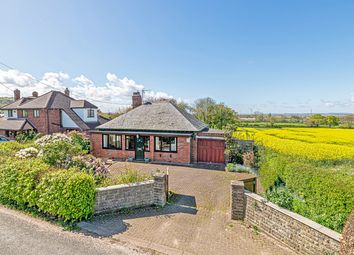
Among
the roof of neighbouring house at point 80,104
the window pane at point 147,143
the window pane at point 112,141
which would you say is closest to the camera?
the window pane at point 147,143

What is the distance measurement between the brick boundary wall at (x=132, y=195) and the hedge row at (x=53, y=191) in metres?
0.40

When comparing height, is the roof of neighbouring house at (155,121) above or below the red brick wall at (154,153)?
above

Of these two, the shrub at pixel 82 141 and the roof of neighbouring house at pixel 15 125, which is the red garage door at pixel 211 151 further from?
the roof of neighbouring house at pixel 15 125

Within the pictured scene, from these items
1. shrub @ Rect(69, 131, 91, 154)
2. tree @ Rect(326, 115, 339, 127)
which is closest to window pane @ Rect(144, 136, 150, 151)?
shrub @ Rect(69, 131, 91, 154)

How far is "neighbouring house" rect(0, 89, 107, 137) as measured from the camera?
26.5m

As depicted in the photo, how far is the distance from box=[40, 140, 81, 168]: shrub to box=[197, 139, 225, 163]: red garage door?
934 cm

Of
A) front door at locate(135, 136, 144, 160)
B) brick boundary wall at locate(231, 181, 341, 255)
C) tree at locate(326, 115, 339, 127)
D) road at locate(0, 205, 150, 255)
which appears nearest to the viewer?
brick boundary wall at locate(231, 181, 341, 255)

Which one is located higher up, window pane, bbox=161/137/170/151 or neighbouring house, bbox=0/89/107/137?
neighbouring house, bbox=0/89/107/137

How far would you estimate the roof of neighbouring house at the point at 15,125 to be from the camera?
25094 millimetres

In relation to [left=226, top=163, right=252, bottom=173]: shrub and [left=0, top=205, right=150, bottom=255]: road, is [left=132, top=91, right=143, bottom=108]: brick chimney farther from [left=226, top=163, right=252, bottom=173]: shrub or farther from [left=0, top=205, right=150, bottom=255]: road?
[left=0, top=205, right=150, bottom=255]: road

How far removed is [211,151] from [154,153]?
4635mm

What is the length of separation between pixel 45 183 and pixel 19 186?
4.87 ft

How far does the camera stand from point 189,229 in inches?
257

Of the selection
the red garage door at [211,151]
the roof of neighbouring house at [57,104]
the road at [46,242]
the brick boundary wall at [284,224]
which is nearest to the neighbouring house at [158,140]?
the red garage door at [211,151]
